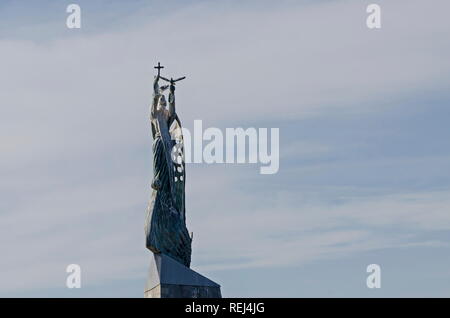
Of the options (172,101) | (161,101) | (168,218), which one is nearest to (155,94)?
(161,101)

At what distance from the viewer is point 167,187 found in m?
72.8

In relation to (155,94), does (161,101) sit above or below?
below

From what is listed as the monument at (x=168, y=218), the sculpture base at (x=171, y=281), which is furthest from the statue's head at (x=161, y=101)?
the sculpture base at (x=171, y=281)

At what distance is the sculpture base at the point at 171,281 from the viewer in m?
70.5

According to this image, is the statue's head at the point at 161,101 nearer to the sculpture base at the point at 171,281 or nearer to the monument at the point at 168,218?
the monument at the point at 168,218

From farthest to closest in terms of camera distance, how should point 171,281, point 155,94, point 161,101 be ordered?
point 161,101 → point 155,94 → point 171,281

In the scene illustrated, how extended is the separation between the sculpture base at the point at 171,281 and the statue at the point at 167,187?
654 millimetres

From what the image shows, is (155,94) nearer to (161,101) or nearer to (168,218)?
(161,101)

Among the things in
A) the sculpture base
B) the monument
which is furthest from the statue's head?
the sculpture base

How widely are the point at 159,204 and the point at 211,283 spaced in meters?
5.15

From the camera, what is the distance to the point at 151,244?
7081 cm

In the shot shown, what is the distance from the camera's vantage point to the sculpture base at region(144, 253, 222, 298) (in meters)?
70.5

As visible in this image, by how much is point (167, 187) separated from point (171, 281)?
475 centimetres
